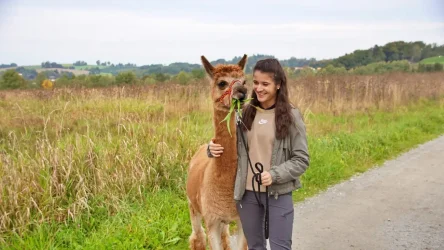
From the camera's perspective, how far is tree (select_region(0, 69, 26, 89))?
15477 millimetres

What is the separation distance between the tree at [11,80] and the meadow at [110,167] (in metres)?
6.62

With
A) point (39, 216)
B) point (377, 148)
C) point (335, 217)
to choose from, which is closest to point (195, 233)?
point (39, 216)

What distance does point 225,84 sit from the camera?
283cm

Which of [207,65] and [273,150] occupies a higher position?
[207,65]

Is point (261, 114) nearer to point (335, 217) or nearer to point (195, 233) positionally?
point (195, 233)

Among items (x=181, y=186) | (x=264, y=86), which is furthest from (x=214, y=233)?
(x=181, y=186)

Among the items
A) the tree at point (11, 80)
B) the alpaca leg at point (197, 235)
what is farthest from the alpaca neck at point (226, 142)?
the tree at point (11, 80)

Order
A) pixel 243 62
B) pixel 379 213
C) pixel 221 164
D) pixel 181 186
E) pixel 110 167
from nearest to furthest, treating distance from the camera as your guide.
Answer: pixel 221 164 → pixel 243 62 → pixel 110 167 → pixel 379 213 → pixel 181 186

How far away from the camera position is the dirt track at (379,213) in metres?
4.30

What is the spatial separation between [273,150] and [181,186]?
3.08 meters

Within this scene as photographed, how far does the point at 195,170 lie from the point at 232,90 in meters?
1.28

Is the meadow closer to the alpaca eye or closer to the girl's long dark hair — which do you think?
the alpaca eye

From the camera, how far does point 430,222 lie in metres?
4.82

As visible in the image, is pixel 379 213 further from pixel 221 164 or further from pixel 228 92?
pixel 228 92
